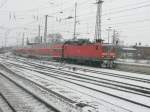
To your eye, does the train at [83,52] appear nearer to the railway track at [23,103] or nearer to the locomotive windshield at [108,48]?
the locomotive windshield at [108,48]

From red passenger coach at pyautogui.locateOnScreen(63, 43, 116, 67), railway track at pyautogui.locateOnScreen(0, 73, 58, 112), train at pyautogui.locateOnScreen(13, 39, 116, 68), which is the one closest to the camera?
railway track at pyautogui.locateOnScreen(0, 73, 58, 112)

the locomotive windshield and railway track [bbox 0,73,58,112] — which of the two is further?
the locomotive windshield

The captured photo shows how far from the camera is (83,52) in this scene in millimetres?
42312

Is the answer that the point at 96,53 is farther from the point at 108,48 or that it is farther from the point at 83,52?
the point at 83,52

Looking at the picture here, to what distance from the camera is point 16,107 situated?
1212 centimetres

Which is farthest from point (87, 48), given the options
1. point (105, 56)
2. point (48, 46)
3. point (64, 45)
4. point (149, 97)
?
point (149, 97)

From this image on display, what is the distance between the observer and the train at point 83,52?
1565 inches

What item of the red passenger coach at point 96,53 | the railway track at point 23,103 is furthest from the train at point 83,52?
the railway track at point 23,103

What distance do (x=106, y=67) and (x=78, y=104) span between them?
27900mm

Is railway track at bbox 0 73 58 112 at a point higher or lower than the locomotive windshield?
lower

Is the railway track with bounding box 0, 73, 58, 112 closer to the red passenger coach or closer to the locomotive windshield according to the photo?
the red passenger coach

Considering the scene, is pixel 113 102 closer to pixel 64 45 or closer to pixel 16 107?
pixel 16 107

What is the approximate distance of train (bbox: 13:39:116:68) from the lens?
1565 inches

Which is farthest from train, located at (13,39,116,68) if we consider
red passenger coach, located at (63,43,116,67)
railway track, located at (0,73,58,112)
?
railway track, located at (0,73,58,112)
